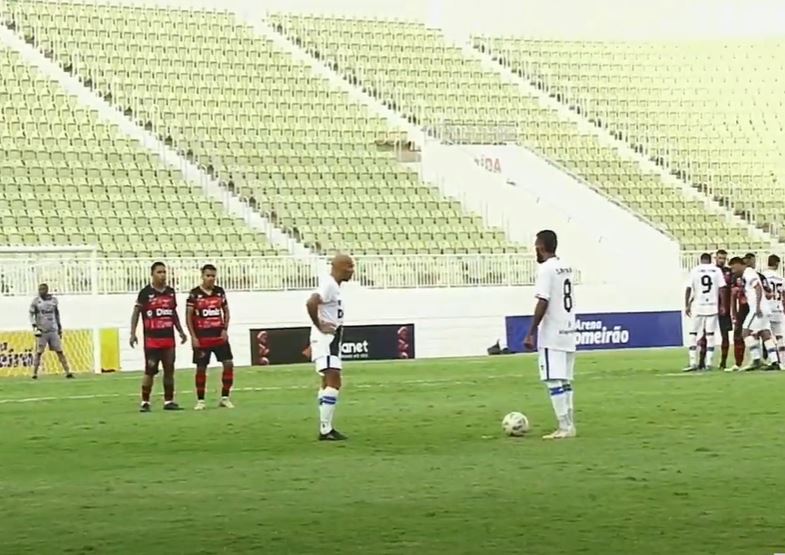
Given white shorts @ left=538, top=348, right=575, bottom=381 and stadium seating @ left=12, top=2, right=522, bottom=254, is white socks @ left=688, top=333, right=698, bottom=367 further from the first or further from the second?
stadium seating @ left=12, top=2, right=522, bottom=254

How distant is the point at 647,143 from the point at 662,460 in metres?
40.5

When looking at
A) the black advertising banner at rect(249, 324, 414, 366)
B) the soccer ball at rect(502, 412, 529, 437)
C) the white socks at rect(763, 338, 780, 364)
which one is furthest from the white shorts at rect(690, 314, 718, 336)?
the soccer ball at rect(502, 412, 529, 437)

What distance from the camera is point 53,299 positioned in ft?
112

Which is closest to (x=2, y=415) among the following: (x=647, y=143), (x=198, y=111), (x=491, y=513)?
(x=491, y=513)

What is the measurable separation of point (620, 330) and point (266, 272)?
364 inches

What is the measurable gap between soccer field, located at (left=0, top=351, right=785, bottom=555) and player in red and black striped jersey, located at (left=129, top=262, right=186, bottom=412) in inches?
32.9

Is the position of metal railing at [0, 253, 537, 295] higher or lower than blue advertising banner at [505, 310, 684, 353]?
higher

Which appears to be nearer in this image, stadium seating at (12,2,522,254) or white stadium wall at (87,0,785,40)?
stadium seating at (12,2,522,254)

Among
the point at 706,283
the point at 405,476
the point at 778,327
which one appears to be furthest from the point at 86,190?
the point at 405,476

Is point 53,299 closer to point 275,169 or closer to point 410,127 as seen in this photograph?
point 275,169

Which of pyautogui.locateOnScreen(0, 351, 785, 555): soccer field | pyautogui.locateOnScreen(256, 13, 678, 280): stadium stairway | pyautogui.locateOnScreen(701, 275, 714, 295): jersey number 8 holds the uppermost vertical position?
pyautogui.locateOnScreen(256, 13, 678, 280): stadium stairway

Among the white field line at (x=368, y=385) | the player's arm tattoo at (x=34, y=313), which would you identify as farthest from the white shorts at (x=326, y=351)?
the player's arm tattoo at (x=34, y=313)

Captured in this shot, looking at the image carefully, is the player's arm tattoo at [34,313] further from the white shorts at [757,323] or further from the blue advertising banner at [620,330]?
the white shorts at [757,323]

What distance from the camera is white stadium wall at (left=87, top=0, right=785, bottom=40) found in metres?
58.3
